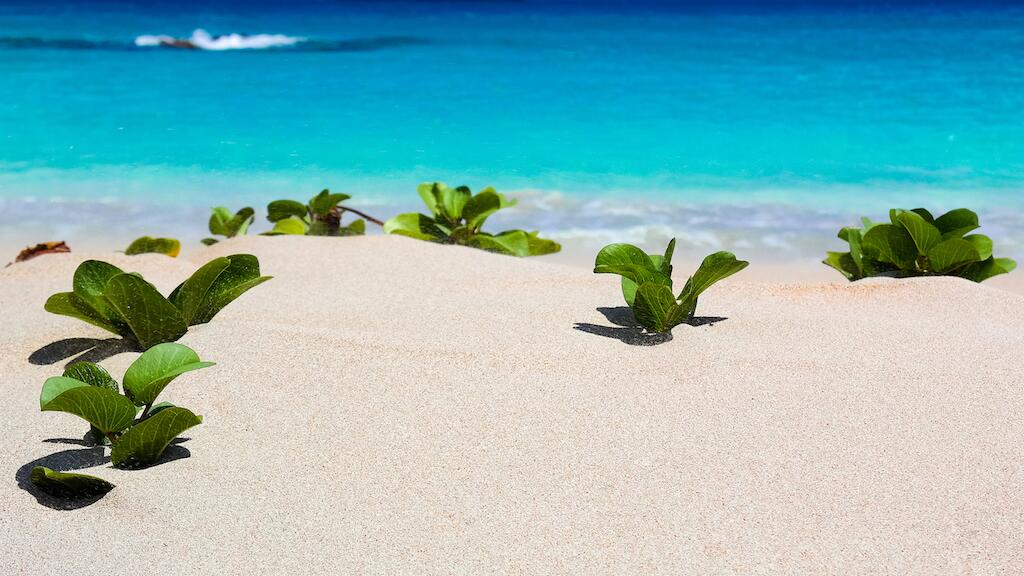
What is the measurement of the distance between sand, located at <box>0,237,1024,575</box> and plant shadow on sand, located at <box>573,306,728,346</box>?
15 millimetres

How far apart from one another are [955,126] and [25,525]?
324 inches

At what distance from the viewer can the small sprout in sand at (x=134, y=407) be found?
5.33 ft

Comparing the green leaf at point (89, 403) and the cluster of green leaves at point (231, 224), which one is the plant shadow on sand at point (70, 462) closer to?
the green leaf at point (89, 403)

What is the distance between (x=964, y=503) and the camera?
162cm

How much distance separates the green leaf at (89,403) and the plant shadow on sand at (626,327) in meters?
1.02

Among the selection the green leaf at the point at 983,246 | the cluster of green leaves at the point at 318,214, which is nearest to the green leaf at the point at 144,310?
the cluster of green leaves at the point at 318,214

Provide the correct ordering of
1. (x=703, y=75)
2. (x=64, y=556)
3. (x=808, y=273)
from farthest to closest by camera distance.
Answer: (x=703, y=75) → (x=808, y=273) → (x=64, y=556)

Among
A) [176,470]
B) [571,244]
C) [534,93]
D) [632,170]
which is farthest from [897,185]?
[176,470]

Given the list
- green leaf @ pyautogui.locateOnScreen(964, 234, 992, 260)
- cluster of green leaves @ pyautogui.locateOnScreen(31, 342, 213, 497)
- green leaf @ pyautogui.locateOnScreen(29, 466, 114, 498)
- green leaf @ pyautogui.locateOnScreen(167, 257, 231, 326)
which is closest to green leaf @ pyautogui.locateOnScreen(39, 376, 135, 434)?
cluster of green leaves @ pyautogui.locateOnScreen(31, 342, 213, 497)

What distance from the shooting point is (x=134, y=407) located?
1681 mm

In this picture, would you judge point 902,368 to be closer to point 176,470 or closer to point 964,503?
point 964,503

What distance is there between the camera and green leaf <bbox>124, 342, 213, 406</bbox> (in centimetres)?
171

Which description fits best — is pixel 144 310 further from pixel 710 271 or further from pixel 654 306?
pixel 710 271

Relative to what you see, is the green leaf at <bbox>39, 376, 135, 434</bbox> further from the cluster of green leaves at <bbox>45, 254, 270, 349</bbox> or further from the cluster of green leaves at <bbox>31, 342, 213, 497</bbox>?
the cluster of green leaves at <bbox>45, 254, 270, 349</bbox>
